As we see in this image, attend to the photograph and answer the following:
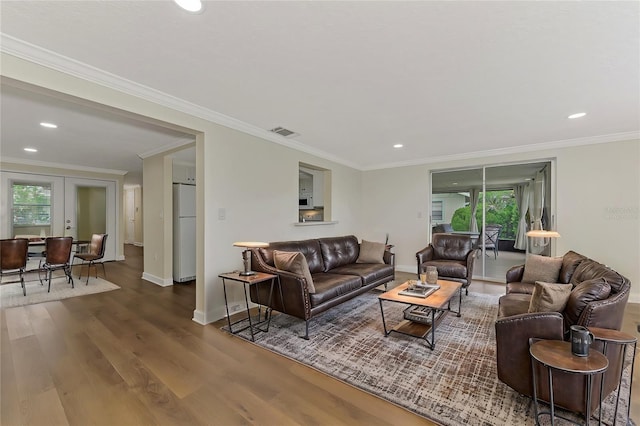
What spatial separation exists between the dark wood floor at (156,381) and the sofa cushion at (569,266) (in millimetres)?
2568

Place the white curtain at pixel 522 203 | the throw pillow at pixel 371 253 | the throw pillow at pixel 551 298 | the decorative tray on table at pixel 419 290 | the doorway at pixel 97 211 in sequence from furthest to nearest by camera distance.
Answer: the doorway at pixel 97 211 → the white curtain at pixel 522 203 → the throw pillow at pixel 371 253 → the decorative tray on table at pixel 419 290 → the throw pillow at pixel 551 298

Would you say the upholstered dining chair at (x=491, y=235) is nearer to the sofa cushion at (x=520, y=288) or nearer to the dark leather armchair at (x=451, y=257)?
the dark leather armchair at (x=451, y=257)

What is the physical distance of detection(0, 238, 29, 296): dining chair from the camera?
4.30 meters

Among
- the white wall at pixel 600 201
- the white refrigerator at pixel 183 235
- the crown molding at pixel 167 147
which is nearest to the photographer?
the white wall at pixel 600 201

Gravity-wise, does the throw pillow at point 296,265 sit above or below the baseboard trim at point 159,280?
above

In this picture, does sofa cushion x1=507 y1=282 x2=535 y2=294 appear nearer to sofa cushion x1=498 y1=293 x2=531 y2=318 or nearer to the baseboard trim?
sofa cushion x1=498 y1=293 x2=531 y2=318

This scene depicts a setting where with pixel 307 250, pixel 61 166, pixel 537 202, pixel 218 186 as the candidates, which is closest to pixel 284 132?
pixel 218 186

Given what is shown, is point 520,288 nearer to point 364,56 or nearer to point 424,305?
point 424,305

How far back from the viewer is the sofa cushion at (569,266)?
9.98 ft

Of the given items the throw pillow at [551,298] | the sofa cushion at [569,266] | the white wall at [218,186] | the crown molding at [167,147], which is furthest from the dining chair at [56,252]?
the sofa cushion at [569,266]

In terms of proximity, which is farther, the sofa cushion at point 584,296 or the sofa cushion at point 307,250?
the sofa cushion at point 307,250

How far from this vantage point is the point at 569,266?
3129mm

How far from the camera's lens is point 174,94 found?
2848 millimetres

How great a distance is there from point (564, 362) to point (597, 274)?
1.32 m
